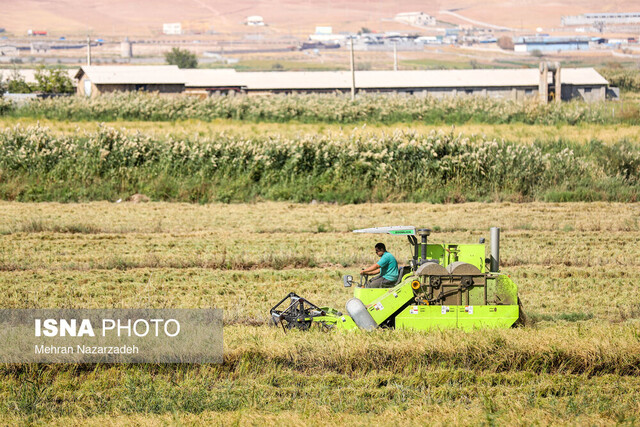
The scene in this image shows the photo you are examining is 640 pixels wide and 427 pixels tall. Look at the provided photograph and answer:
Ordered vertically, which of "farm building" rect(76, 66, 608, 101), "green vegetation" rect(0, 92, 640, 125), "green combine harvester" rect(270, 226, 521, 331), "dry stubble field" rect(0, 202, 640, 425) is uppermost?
"farm building" rect(76, 66, 608, 101)

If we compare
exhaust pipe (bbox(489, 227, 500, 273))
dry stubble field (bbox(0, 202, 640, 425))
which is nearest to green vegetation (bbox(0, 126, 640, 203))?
dry stubble field (bbox(0, 202, 640, 425))

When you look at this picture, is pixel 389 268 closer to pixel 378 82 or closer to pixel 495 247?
pixel 495 247

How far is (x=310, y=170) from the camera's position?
28.9 m

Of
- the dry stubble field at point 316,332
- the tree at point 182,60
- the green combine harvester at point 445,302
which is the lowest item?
the dry stubble field at point 316,332

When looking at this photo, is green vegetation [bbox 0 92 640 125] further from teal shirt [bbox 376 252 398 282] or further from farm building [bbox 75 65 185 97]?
teal shirt [bbox 376 252 398 282]

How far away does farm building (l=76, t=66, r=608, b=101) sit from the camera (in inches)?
2729

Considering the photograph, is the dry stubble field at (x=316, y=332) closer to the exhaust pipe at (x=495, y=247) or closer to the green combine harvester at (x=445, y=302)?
the green combine harvester at (x=445, y=302)

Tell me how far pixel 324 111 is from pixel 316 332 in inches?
1398

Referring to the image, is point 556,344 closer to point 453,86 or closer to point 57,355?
point 57,355

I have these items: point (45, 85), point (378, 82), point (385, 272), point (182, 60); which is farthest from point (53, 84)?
point (385, 272)

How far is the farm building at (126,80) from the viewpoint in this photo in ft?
215

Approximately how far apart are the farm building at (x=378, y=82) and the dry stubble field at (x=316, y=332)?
46.0 m

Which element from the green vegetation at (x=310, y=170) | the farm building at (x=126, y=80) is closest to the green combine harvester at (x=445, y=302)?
the green vegetation at (x=310, y=170)

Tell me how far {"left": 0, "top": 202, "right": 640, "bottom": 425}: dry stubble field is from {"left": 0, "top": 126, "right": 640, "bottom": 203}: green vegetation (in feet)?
7.33
